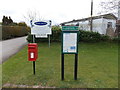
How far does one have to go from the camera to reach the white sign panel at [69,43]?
3275mm

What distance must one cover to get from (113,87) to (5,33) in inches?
734

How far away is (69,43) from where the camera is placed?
10.9 feet

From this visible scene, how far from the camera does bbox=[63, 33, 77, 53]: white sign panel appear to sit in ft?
10.7

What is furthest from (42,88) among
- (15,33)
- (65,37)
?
(15,33)

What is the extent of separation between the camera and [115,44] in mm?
11008

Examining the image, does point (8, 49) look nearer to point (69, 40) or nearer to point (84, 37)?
point (84, 37)

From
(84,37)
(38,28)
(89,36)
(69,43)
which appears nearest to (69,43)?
(69,43)

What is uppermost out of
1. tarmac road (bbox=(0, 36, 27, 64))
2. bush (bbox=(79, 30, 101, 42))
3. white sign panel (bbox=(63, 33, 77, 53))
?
bush (bbox=(79, 30, 101, 42))


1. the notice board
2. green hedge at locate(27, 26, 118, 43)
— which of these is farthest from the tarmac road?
the notice board

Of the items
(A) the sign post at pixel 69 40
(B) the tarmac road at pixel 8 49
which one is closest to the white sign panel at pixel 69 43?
(A) the sign post at pixel 69 40

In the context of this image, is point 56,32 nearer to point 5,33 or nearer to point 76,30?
point 76,30

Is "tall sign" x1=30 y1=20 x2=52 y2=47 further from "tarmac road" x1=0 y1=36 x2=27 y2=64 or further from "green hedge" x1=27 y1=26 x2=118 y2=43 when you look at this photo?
"green hedge" x1=27 y1=26 x2=118 y2=43

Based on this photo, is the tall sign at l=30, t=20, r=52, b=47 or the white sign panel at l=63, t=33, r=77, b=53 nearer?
the white sign panel at l=63, t=33, r=77, b=53

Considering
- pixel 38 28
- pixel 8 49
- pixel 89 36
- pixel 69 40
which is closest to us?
pixel 69 40
